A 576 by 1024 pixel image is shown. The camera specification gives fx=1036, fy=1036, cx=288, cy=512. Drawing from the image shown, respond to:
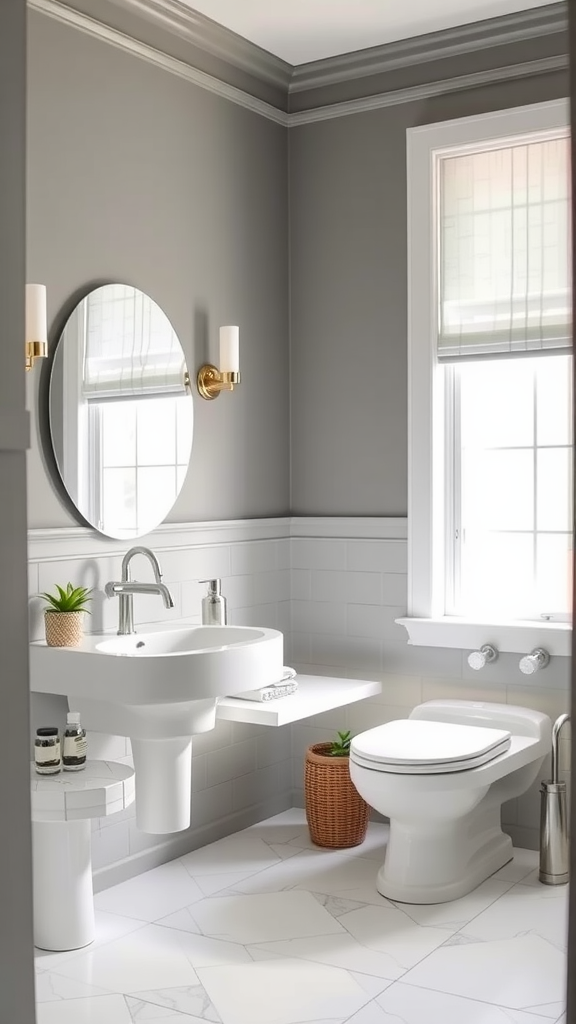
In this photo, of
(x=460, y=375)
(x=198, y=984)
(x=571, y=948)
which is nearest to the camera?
(x=571, y=948)

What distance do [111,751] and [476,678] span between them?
1344mm

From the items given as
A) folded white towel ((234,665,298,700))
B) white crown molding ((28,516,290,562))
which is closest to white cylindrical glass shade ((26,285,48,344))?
white crown molding ((28,516,290,562))

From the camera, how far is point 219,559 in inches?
150

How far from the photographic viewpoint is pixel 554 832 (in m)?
3.31

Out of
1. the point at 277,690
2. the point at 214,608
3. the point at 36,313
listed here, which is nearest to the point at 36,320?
the point at 36,313

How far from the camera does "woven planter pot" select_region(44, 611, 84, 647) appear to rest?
2953 mm

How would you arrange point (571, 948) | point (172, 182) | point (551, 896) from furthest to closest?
1. point (172, 182)
2. point (551, 896)
3. point (571, 948)

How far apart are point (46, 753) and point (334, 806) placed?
50.1 inches

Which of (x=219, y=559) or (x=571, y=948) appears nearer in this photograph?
(x=571, y=948)

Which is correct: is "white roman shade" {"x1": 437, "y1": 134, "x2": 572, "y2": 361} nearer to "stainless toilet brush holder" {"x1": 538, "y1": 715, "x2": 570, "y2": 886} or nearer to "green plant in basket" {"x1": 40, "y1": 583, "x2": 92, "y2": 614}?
"stainless toilet brush holder" {"x1": 538, "y1": 715, "x2": 570, "y2": 886}

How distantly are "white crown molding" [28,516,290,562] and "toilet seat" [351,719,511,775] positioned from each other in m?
0.92

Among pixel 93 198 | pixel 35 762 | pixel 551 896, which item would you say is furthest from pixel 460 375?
pixel 35 762

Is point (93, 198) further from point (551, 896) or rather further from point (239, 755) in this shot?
point (551, 896)

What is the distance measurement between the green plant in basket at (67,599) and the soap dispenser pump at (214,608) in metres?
0.53
